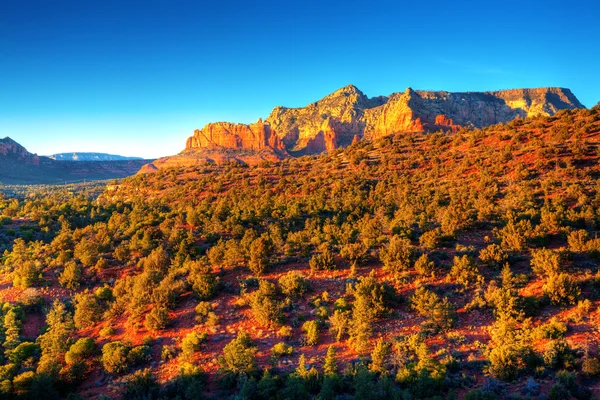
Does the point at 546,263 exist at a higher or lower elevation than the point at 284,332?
higher

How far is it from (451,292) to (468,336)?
94.2 inches

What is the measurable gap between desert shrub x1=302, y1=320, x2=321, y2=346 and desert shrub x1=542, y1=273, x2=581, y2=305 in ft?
26.6

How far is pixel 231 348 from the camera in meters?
10.0

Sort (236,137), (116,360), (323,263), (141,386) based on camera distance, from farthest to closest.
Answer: (236,137) < (323,263) < (116,360) < (141,386)

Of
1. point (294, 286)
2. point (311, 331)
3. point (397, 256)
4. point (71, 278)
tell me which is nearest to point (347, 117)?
point (397, 256)

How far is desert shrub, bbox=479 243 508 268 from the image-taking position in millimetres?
13391

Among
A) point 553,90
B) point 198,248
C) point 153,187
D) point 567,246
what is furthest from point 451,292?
point 553,90

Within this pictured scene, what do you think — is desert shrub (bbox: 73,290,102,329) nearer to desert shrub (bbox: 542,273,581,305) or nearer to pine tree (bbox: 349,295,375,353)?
pine tree (bbox: 349,295,375,353)

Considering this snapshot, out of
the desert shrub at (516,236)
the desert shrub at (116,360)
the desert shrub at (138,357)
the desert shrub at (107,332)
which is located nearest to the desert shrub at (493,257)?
the desert shrub at (516,236)

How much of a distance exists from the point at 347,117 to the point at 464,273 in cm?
14128

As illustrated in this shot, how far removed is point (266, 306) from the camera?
39.7 ft

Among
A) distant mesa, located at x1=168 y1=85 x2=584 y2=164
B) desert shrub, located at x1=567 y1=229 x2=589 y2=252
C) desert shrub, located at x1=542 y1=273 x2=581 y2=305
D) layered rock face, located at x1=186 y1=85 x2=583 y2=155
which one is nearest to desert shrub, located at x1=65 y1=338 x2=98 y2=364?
desert shrub, located at x1=542 y1=273 x2=581 y2=305

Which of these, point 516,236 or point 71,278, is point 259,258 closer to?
point 71,278

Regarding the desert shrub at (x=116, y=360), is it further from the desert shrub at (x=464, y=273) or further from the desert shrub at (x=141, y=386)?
the desert shrub at (x=464, y=273)
